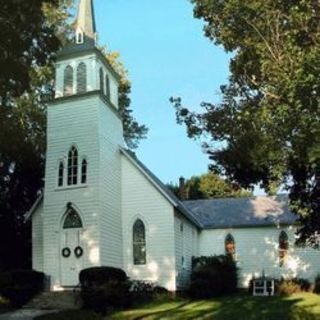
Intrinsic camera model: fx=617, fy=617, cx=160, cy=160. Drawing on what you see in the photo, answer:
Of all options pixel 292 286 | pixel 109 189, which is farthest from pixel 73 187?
pixel 292 286

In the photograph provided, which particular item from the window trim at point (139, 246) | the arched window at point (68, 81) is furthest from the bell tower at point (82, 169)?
the window trim at point (139, 246)

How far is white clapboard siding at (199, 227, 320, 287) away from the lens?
37.2 meters

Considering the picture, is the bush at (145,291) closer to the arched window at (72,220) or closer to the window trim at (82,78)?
the arched window at (72,220)

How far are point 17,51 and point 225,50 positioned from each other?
8226 millimetres

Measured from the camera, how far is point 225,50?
22438mm

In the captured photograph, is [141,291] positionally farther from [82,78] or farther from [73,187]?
[82,78]

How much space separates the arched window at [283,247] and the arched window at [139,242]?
1049 cm

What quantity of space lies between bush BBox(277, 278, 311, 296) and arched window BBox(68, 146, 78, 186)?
520 inches

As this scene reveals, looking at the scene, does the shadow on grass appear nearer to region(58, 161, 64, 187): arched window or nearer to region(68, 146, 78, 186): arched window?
region(68, 146, 78, 186): arched window

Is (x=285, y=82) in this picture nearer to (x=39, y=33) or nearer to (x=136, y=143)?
(x=39, y=33)

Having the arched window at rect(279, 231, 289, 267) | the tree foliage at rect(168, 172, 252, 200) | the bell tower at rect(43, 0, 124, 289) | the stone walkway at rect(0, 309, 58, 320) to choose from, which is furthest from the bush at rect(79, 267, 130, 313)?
the tree foliage at rect(168, 172, 252, 200)

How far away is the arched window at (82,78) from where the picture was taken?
104 feet

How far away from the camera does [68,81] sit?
106ft

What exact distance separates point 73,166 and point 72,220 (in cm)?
270
